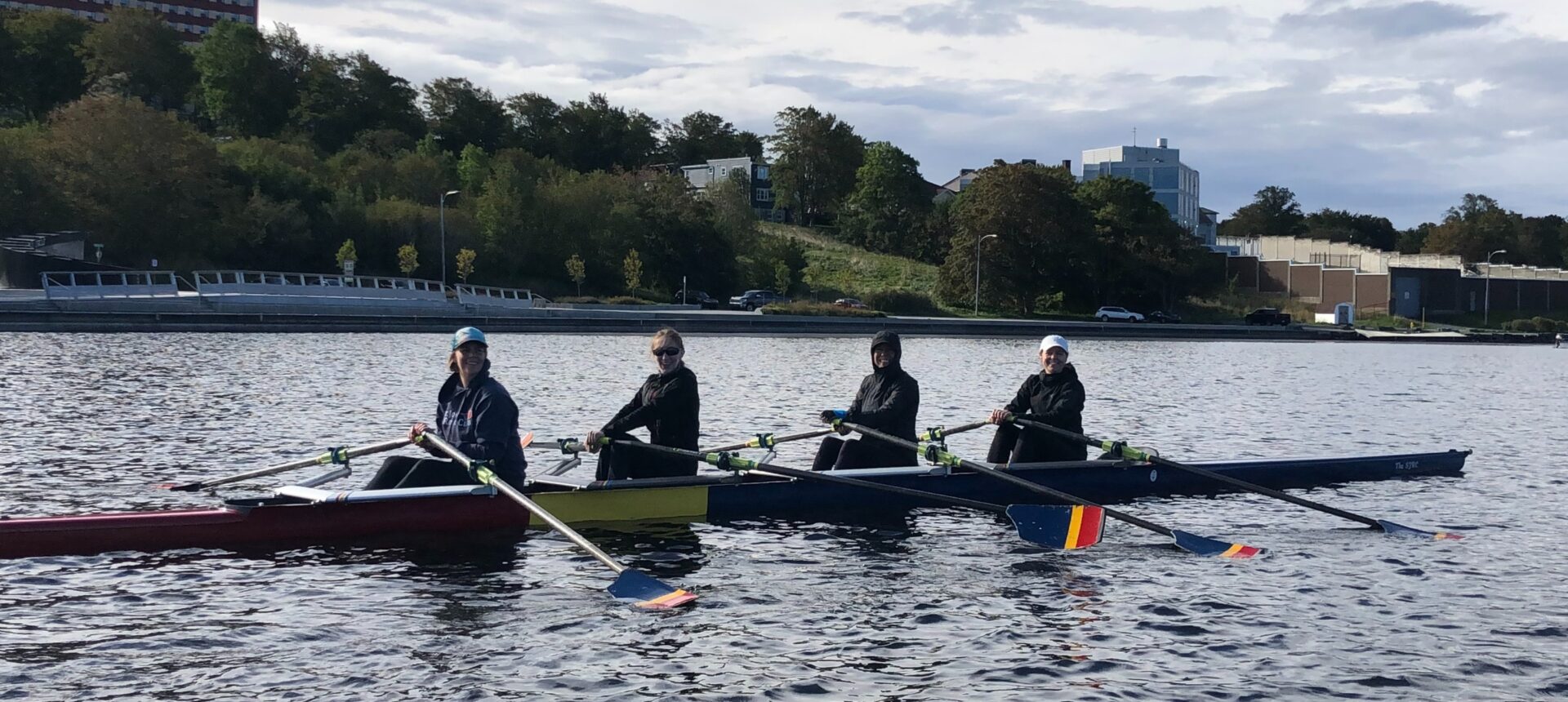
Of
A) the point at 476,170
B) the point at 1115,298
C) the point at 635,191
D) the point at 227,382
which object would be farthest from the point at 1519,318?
the point at 227,382

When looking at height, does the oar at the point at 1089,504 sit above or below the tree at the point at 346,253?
below

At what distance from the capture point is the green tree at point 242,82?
4668 inches

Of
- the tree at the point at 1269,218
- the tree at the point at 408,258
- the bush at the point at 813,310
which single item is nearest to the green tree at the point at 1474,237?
the tree at the point at 1269,218

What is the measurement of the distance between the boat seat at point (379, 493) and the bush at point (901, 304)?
272ft

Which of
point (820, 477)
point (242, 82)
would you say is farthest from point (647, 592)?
point (242, 82)

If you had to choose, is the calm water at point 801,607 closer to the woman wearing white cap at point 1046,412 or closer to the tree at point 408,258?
the woman wearing white cap at point 1046,412

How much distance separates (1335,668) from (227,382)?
2740 centimetres

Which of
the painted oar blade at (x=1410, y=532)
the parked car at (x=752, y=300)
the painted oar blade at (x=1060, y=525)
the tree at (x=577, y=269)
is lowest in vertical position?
the painted oar blade at (x=1410, y=532)

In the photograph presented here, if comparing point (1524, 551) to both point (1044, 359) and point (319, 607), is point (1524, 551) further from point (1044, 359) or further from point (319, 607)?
point (319, 607)

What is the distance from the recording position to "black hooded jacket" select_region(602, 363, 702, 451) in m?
13.8

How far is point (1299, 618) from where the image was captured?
11430mm

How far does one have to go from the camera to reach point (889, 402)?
1518cm

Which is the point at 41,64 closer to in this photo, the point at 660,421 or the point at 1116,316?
the point at 1116,316

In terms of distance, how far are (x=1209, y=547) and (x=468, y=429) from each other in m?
7.65
